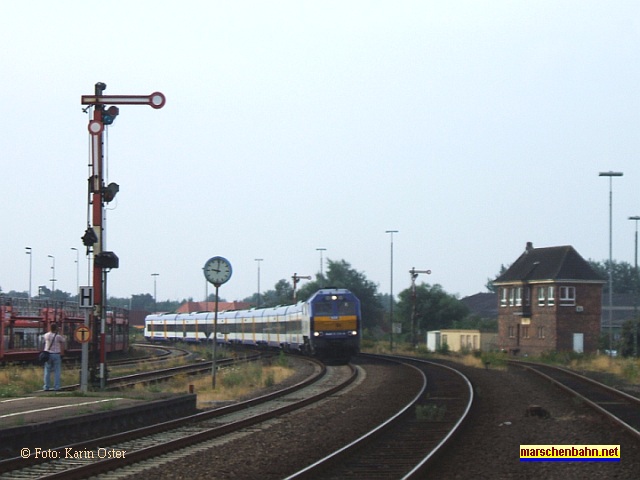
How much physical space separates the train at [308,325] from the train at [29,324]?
6.35m

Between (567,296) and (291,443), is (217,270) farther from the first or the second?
(567,296)

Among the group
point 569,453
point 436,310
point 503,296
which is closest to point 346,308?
point 569,453

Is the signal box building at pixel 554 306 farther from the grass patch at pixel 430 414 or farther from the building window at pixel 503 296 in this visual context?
the grass patch at pixel 430 414

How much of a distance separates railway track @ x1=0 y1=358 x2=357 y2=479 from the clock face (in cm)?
481

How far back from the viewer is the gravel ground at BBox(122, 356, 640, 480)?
11500mm

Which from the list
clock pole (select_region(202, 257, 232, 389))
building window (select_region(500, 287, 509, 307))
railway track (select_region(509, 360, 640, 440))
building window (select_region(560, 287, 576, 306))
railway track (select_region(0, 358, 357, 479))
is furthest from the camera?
building window (select_region(500, 287, 509, 307))

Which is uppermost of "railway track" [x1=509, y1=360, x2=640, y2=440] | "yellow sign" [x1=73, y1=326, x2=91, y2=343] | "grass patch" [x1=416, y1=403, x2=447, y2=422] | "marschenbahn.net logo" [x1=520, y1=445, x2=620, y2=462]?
"yellow sign" [x1=73, y1=326, x2=91, y2=343]

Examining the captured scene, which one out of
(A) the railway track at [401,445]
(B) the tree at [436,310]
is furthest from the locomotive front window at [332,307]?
(B) the tree at [436,310]

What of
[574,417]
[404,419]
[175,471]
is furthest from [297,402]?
[175,471]

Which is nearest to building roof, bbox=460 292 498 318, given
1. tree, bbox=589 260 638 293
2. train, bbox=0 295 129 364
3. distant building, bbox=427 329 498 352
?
tree, bbox=589 260 638 293

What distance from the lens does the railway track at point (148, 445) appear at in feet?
36.8

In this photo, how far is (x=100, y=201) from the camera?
2177 centimetres

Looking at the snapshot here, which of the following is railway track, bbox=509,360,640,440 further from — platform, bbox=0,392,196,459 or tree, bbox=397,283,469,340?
tree, bbox=397,283,469,340

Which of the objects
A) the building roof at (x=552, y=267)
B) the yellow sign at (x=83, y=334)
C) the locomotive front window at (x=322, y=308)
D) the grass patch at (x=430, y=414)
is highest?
the building roof at (x=552, y=267)
